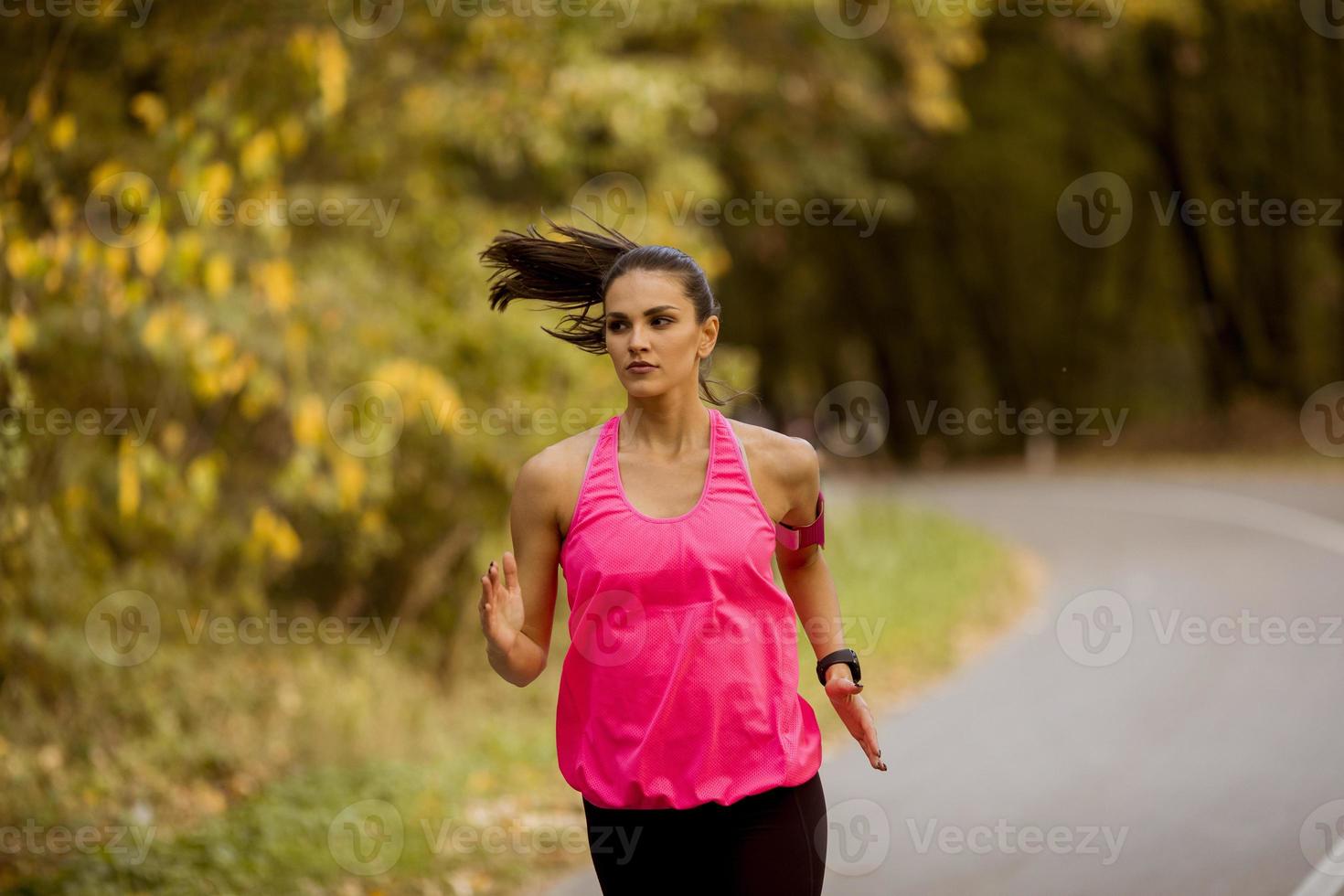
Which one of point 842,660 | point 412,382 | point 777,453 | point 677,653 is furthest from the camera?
point 412,382

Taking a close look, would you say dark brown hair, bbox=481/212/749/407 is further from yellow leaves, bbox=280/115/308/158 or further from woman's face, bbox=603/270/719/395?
yellow leaves, bbox=280/115/308/158

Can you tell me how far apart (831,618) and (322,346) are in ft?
15.9

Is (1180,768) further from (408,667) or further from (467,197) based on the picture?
(467,197)

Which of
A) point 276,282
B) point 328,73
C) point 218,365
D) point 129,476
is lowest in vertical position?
point 129,476

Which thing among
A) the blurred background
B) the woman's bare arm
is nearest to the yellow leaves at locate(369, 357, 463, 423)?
the blurred background

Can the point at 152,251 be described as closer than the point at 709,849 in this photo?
No

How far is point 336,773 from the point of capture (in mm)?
7355

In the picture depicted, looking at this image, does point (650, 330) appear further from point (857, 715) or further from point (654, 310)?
point (857, 715)

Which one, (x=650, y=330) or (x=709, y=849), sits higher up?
(x=650, y=330)

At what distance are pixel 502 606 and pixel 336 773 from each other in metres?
4.54

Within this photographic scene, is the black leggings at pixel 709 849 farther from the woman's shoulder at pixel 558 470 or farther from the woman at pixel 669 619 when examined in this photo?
the woman's shoulder at pixel 558 470

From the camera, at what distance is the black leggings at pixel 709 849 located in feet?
10.6

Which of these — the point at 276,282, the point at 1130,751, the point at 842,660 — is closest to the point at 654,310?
the point at 842,660

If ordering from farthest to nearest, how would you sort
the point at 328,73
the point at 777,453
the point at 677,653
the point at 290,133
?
1. the point at 290,133
2. the point at 328,73
3. the point at 777,453
4. the point at 677,653
